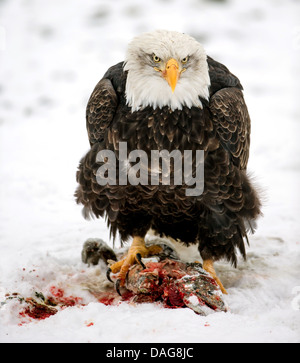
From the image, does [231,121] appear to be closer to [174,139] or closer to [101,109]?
[174,139]

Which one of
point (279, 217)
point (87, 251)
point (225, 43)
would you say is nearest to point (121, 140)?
point (87, 251)

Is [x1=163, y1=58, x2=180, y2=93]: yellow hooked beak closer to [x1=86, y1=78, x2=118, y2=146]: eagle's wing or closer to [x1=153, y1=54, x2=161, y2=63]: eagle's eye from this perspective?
[x1=153, y1=54, x2=161, y2=63]: eagle's eye

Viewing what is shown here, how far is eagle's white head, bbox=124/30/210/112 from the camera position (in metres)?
3.13

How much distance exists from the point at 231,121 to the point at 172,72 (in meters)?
0.67

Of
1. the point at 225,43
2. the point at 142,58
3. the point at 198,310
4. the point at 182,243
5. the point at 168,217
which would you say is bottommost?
the point at 198,310

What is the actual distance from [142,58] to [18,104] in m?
4.91

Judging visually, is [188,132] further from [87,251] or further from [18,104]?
[18,104]

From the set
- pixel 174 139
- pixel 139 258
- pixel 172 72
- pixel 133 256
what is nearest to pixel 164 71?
pixel 172 72

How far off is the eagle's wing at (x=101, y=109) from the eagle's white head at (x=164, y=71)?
7.4 inches

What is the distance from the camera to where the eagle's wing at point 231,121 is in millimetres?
3418

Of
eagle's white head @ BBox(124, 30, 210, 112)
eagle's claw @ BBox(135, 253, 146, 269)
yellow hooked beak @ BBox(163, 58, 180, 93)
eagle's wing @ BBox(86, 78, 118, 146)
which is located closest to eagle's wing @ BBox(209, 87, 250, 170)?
eagle's white head @ BBox(124, 30, 210, 112)

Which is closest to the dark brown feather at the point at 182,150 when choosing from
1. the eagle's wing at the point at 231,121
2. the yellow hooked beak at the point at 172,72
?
the eagle's wing at the point at 231,121

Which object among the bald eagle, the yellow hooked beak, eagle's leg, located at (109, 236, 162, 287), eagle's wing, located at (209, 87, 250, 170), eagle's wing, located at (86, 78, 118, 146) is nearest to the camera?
the yellow hooked beak

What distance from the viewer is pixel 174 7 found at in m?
9.39
